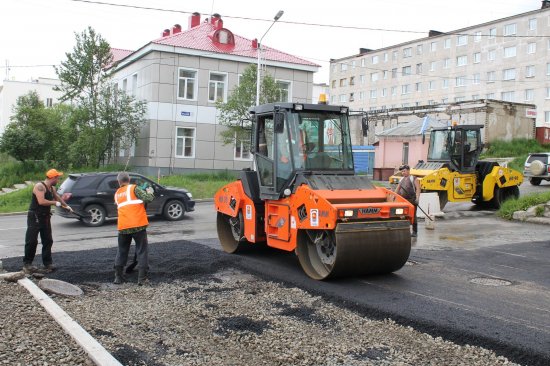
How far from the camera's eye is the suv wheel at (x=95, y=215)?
16.2m

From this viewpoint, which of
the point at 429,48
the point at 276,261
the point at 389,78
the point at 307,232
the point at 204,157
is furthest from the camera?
the point at 389,78

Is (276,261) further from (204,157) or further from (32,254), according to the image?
(204,157)

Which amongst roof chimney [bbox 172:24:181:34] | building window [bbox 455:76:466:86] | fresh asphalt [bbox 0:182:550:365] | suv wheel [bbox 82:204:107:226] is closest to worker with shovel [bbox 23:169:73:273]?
fresh asphalt [bbox 0:182:550:365]

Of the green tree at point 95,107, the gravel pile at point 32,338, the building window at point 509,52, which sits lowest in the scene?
the gravel pile at point 32,338

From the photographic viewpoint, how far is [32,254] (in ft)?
29.6

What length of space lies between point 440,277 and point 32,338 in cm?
582

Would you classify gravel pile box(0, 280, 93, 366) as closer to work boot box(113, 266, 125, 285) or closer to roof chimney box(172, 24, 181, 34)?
work boot box(113, 266, 125, 285)

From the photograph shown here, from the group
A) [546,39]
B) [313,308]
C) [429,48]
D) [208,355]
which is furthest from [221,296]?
[429,48]

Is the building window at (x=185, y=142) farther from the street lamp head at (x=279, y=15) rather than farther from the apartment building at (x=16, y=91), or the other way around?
the apartment building at (x=16, y=91)

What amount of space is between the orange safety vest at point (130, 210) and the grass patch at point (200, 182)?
15625 mm

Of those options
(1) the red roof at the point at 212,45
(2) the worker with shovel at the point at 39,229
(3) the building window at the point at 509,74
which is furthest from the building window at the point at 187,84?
(3) the building window at the point at 509,74

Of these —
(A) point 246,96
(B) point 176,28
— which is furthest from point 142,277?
(B) point 176,28

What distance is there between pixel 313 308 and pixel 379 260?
1552 millimetres

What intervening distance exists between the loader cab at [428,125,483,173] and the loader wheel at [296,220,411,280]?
10156 mm
